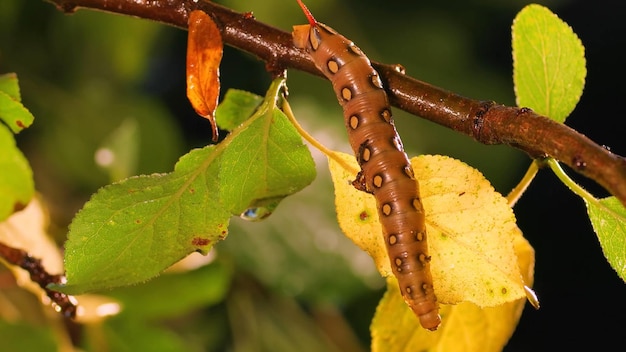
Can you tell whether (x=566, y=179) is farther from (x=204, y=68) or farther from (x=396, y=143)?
(x=204, y=68)

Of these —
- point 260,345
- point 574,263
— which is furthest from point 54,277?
point 574,263

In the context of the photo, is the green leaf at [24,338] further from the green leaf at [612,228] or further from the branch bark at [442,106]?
the green leaf at [612,228]

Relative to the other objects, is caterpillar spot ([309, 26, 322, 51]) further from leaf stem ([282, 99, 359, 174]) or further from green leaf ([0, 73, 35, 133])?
green leaf ([0, 73, 35, 133])

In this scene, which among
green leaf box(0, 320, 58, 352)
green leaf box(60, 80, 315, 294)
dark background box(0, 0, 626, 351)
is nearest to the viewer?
green leaf box(60, 80, 315, 294)

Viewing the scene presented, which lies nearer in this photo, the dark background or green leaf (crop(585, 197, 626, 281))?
green leaf (crop(585, 197, 626, 281))

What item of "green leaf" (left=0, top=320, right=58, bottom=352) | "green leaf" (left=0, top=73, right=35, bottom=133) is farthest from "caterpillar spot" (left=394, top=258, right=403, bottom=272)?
"green leaf" (left=0, top=320, right=58, bottom=352)

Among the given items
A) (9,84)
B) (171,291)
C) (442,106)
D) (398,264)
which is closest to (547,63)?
(442,106)
